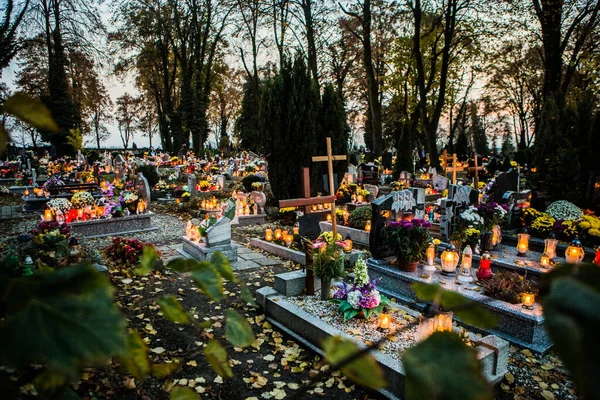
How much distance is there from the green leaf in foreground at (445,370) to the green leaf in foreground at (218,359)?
0.50 meters

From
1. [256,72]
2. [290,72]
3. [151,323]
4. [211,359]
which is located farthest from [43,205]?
[256,72]

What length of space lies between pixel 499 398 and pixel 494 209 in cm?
619

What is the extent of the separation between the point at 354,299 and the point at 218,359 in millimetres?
4758

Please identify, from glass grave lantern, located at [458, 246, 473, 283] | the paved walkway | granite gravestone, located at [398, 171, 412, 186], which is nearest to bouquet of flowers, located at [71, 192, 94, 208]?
the paved walkway

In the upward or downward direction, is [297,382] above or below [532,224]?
below

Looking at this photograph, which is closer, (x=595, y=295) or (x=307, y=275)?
(x=595, y=295)

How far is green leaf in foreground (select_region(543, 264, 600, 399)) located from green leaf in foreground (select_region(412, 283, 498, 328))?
0.63ft

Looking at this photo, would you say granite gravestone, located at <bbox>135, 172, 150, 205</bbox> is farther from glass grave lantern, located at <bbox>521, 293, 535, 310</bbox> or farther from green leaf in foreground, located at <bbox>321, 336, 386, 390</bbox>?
green leaf in foreground, located at <bbox>321, 336, 386, 390</bbox>

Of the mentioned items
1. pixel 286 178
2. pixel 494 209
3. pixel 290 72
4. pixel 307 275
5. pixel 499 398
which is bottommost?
pixel 499 398

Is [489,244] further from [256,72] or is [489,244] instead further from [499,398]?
[256,72]

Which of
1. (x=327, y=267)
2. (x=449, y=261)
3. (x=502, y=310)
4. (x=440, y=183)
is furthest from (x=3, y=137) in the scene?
(x=440, y=183)

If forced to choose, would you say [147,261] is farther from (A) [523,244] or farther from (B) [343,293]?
(A) [523,244]

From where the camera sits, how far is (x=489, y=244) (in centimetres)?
860

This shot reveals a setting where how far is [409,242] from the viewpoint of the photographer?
6.96m
